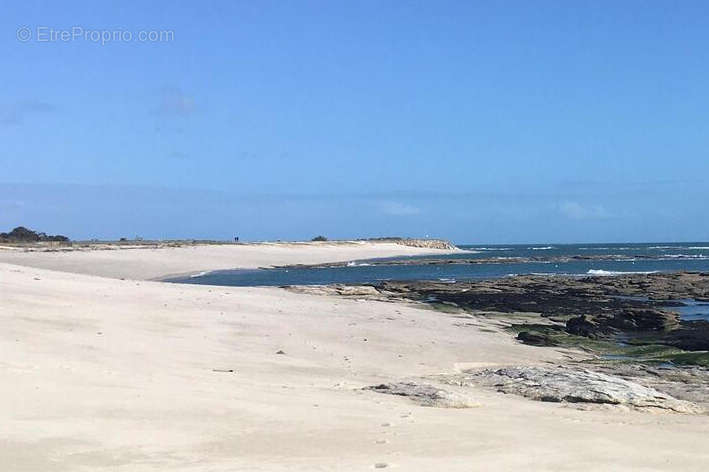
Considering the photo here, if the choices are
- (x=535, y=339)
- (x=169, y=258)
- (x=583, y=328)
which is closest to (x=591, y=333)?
(x=583, y=328)

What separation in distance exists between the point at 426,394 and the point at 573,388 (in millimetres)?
2624

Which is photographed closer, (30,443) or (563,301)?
(30,443)

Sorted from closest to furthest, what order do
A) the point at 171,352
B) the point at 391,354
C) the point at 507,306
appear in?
the point at 171,352 → the point at 391,354 → the point at 507,306

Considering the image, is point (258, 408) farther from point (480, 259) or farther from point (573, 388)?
point (480, 259)

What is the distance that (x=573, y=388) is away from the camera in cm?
1259

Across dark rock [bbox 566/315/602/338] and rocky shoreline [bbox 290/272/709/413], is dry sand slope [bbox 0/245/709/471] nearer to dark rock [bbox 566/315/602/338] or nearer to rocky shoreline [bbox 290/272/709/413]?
rocky shoreline [bbox 290/272/709/413]

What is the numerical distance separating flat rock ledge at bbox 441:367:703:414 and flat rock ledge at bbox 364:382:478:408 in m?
1.70

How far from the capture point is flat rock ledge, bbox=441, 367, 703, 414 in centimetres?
1202

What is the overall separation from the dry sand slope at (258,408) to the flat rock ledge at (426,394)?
212 mm

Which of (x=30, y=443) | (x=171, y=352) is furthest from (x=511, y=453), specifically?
(x=171, y=352)

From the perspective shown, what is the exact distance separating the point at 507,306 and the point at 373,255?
77404mm

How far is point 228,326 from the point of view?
65.4 ft

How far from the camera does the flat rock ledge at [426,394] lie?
11.0m

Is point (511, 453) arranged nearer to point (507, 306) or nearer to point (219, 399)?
point (219, 399)
